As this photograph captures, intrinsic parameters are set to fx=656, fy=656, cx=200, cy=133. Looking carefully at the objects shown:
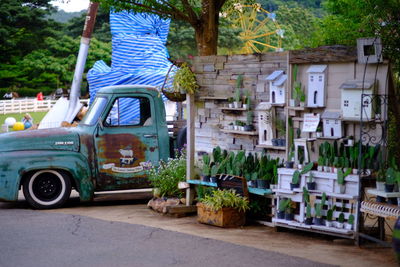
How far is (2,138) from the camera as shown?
10609 millimetres

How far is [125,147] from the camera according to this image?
35.5 feet

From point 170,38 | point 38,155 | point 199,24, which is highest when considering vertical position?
point 170,38

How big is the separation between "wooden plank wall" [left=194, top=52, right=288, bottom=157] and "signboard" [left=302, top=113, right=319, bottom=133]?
2.61 feet

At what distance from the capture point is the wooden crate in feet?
28.9

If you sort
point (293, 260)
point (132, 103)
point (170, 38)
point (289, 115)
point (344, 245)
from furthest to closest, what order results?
point (170, 38) < point (132, 103) < point (289, 115) < point (344, 245) < point (293, 260)

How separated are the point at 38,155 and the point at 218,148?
2.97 metres

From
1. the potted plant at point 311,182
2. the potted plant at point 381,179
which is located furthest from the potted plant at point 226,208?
the potted plant at point 381,179

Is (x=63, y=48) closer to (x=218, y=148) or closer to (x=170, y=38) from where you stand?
(x=170, y=38)

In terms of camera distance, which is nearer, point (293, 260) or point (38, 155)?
point (293, 260)

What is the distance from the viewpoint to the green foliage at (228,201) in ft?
28.8

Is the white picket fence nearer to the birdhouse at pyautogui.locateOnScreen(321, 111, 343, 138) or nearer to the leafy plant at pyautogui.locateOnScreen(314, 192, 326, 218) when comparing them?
the birdhouse at pyautogui.locateOnScreen(321, 111, 343, 138)

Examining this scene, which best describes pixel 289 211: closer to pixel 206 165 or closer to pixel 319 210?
pixel 319 210

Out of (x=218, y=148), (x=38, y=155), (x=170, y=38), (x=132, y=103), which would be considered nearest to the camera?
(x=218, y=148)

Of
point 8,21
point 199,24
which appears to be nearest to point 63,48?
point 8,21
